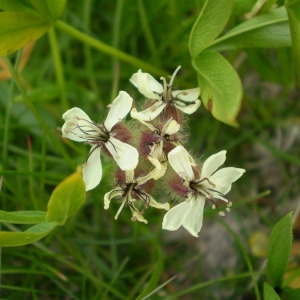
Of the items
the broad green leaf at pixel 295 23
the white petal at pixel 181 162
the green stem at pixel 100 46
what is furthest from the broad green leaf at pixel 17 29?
the broad green leaf at pixel 295 23

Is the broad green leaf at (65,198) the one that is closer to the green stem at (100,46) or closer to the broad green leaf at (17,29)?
the broad green leaf at (17,29)

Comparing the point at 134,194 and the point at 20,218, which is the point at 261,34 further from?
the point at 20,218

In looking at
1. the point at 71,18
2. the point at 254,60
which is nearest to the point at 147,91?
the point at 254,60

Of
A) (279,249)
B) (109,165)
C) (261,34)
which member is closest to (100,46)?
(109,165)

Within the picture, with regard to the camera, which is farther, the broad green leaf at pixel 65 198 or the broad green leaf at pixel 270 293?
the broad green leaf at pixel 270 293

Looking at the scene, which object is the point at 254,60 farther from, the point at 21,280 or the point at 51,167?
the point at 21,280

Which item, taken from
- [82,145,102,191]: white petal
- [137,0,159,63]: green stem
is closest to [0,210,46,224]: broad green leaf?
[82,145,102,191]: white petal

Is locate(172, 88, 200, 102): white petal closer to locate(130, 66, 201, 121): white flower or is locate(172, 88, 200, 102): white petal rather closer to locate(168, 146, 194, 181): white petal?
locate(130, 66, 201, 121): white flower
